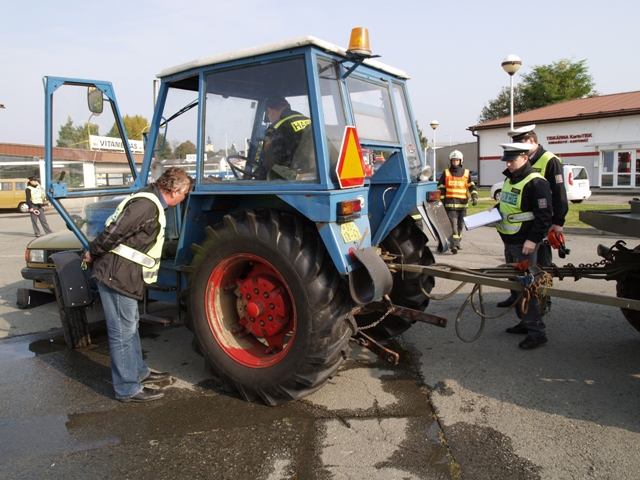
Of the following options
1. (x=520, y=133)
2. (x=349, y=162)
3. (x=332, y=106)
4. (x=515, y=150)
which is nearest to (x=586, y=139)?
(x=520, y=133)

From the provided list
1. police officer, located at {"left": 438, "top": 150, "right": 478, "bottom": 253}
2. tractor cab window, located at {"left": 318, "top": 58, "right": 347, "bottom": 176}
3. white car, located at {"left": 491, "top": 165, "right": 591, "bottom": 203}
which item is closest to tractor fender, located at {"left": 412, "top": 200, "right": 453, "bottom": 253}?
tractor cab window, located at {"left": 318, "top": 58, "right": 347, "bottom": 176}

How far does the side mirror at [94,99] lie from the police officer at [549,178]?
402cm

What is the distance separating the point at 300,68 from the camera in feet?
11.1

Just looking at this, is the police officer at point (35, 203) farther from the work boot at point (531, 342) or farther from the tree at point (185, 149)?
the work boot at point (531, 342)

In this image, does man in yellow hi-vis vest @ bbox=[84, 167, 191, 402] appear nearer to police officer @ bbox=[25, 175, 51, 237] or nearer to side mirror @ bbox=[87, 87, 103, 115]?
side mirror @ bbox=[87, 87, 103, 115]

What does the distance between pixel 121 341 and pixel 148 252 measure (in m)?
0.67

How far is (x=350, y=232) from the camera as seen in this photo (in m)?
3.31

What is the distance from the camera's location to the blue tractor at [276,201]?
3275 millimetres

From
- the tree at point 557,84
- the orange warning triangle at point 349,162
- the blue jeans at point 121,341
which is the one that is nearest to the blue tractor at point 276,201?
the orange warning triangle at point 349,162

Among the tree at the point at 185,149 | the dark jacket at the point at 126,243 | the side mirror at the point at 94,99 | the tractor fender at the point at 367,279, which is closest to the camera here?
the tractor fender at the point at 367,279

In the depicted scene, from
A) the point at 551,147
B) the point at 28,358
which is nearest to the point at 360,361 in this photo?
the point at 28,358

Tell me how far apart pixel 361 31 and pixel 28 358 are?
401 centimetres

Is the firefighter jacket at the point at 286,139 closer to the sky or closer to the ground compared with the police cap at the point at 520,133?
closer to the ground

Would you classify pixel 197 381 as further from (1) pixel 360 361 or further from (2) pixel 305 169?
(2) pixel 305 169
